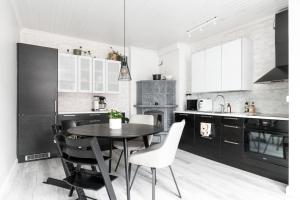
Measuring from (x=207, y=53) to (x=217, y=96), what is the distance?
1033 mm

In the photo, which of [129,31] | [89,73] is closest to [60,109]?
[89,73]

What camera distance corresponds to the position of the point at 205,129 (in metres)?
3.94

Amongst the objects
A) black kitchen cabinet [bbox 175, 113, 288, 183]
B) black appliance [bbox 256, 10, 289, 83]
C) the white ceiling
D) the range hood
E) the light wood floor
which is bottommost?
the light wood floor

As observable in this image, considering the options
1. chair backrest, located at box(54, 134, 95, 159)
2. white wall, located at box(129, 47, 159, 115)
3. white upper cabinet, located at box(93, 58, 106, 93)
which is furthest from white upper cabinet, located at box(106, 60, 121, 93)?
chair backrest, located at box(54, 134, 95, 159)

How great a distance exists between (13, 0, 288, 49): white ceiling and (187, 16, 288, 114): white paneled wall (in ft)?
0.66

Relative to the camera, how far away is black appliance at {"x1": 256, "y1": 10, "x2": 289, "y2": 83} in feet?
9.84

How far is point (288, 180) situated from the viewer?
258 cm

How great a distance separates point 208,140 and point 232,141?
538mm

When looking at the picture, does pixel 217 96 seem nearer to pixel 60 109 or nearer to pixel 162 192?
pixel 162 192

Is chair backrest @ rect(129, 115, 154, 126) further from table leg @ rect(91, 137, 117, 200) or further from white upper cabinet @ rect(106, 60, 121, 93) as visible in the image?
white upper cabinet @ rect(106, 60, 121, 93)

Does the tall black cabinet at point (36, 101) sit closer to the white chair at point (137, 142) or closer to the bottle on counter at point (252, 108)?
the white chair at point (137, 142)

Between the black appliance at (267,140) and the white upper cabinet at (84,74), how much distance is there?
11.4ft

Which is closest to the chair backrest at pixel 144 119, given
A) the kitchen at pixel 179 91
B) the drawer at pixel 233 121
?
the kitchen at pixel 179 91
